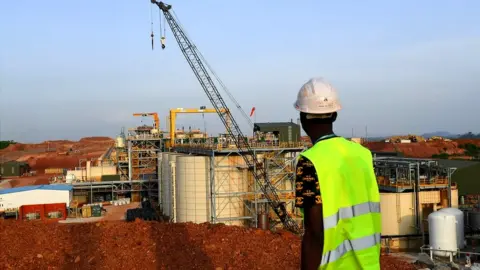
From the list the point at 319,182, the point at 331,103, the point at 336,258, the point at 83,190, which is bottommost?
the point at 83,190

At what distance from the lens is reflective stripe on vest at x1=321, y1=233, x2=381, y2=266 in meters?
3.12

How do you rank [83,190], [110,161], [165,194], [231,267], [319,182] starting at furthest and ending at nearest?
[110,161]
[83,190]
[165,194]
[231,267]
[319,182]

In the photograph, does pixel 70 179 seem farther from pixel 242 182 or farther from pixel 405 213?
pixel 405 213

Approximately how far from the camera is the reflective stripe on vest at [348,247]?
312 cm

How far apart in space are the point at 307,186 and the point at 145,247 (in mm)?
8652

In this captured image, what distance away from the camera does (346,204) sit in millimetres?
3188

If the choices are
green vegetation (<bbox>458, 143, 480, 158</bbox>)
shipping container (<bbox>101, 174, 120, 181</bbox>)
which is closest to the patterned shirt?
shipping container (<bbox>101, 174, 120, 181</bbox>)

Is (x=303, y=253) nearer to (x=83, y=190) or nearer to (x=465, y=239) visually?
(x=465, y=239)

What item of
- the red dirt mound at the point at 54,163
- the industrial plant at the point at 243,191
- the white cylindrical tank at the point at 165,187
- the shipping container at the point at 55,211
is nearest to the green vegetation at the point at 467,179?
the industrial plant at the point at 243,191

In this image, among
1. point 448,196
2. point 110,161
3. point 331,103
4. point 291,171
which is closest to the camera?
point 331,103

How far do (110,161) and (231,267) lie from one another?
57.7 meters

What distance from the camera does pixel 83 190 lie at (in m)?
56.1

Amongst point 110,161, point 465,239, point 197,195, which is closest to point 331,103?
point 465,239

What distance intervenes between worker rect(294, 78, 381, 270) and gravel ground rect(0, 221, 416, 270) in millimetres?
6934
